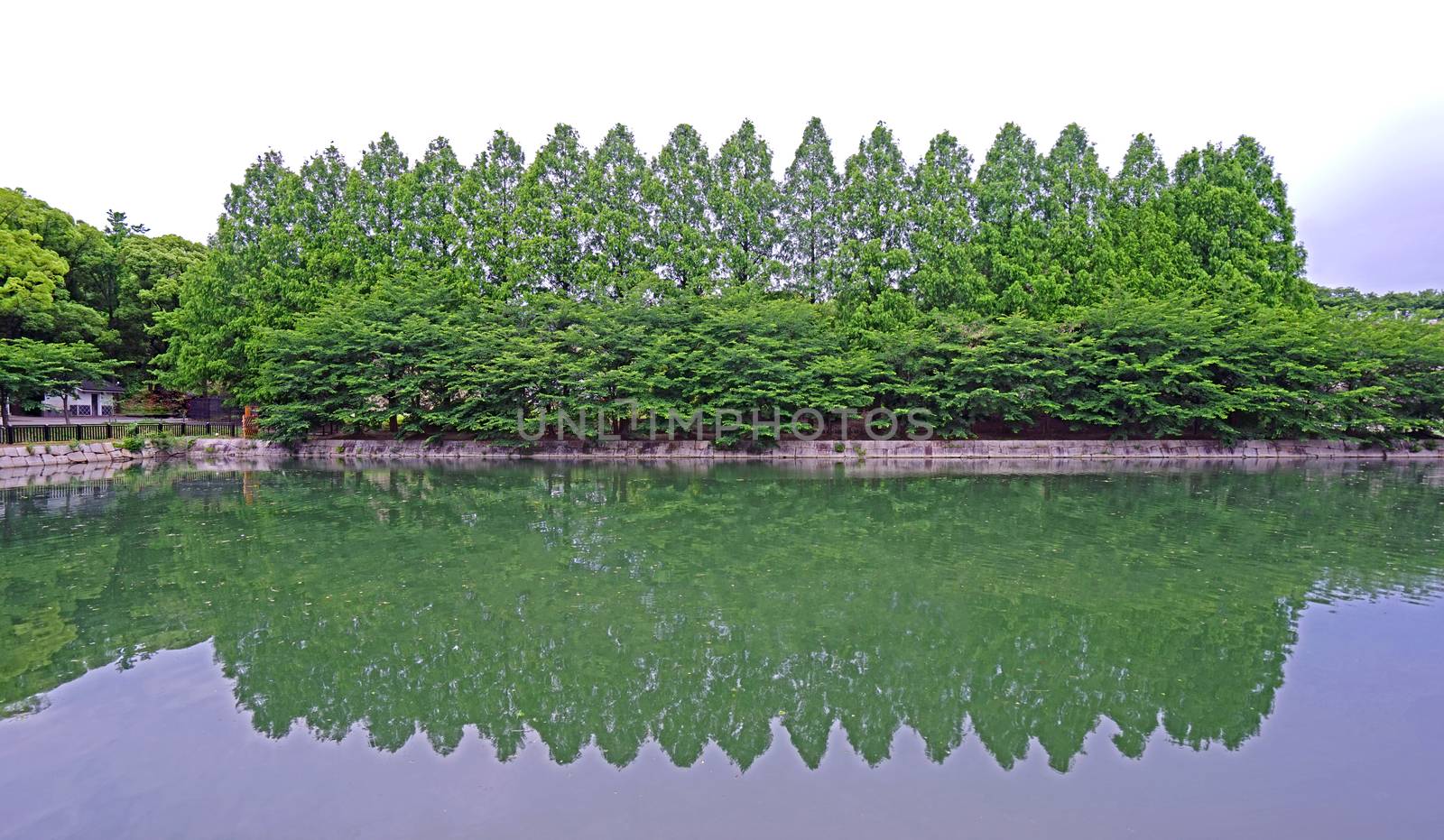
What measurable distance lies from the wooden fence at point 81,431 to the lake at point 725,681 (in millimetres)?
13420

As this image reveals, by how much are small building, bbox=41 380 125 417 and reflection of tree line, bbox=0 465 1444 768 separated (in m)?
19.9

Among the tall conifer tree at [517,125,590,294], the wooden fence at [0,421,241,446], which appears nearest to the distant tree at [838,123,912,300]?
the tall conifer tree at [517,125,590,294]

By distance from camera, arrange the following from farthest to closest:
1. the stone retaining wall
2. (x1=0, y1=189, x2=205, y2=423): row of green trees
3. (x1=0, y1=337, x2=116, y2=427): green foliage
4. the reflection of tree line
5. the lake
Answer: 1. the stone retaining wall
2. (x1=0, y1=189, x2=205, y2=423): row of green trees
3. (x1=0, y1=337, x2=116, y2=427): green foliage
4. the reflection of tree line
5. the lake

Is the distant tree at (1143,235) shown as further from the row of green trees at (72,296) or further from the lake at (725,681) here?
the row of green trees at (72,296)

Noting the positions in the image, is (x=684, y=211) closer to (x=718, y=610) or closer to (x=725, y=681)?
(x=718, y=610)

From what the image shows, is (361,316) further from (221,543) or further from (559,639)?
(559,639)

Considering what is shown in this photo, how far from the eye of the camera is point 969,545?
827 cm

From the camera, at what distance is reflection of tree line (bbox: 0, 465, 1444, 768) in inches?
163

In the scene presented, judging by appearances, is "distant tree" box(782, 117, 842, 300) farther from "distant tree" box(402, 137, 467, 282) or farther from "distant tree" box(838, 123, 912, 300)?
"distant tree" box(402, 137, 467, 282)

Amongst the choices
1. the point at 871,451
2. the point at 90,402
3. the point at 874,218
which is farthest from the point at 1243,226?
the point at 90,402

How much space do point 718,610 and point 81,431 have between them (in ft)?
75.1

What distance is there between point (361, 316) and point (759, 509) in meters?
16.8

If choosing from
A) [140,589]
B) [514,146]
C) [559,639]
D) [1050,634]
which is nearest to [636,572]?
[559,639]

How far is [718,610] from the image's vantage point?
233 inches
